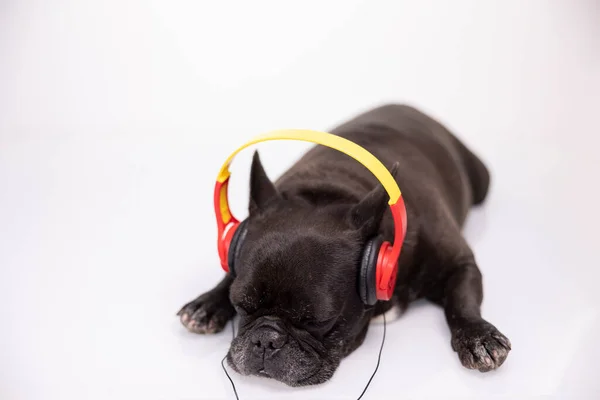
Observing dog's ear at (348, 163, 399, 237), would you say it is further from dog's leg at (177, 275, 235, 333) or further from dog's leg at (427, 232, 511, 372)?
dog's leg at (177, 275, 235, 333)

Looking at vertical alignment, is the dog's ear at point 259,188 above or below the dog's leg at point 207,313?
above

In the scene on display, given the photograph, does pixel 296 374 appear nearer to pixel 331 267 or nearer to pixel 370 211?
pixel 331 267

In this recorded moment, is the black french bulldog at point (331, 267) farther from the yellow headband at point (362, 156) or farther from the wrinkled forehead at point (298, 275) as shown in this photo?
the yellow headband at point (362, 156)

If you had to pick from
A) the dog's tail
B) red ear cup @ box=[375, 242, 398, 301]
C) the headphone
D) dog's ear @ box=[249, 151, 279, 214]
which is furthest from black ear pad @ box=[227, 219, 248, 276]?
the dog's tail

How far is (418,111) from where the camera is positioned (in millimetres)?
5383

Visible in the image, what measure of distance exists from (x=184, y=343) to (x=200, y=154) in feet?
9.28

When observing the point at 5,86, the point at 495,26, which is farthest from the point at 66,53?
the point at 495,26

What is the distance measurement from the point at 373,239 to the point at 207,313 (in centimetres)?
107

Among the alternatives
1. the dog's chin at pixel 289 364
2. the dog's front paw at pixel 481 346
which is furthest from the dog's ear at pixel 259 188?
the dog's front paw at pixel 481 346

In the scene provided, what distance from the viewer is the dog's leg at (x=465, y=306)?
3604 millimetres

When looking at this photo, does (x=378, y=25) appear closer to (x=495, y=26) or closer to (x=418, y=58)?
(x=418, y=58)

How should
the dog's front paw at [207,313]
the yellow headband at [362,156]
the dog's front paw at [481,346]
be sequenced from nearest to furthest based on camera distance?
the yellow headband at [362,156] → the dog's front paw at [481,346] → the dog's front paw at [207,313]

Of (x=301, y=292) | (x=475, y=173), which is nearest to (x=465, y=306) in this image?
(x=301, y=292)

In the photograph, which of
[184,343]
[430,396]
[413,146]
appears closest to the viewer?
[430,396]
